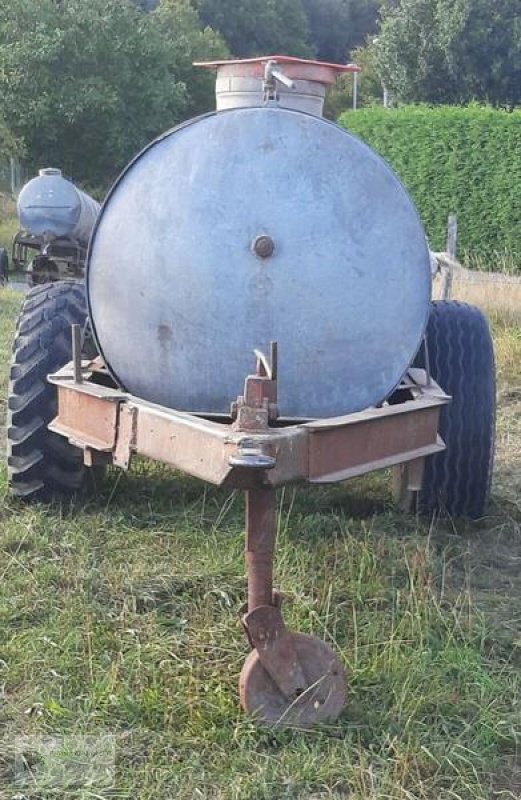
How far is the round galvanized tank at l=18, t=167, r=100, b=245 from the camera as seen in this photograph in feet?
39.4

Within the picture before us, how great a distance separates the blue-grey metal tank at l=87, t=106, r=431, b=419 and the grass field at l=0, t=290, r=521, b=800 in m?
0.67

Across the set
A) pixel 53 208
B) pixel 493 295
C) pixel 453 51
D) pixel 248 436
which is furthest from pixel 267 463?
pixel 453 51

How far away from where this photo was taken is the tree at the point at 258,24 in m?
47.8

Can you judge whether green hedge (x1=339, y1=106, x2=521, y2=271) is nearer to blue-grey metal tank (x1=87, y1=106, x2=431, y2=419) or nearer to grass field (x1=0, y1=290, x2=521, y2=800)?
grass field (x1=0, y1=290, x2=521, y2=800)

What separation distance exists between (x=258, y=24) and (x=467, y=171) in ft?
104

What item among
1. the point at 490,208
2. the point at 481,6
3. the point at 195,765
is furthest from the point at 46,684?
the point at 481,6

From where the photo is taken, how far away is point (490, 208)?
61.0ft

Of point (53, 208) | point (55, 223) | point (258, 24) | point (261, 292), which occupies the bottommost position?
point (261, 292)

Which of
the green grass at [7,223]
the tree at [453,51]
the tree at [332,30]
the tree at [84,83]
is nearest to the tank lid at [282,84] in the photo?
the green grass at [7,223]

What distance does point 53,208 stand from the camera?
1200 cm

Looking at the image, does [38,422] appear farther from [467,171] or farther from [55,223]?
[467,171]

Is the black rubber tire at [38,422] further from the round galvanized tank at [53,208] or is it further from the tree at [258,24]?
the tree at [258,24]

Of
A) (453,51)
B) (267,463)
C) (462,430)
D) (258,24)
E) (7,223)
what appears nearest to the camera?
(267,463)

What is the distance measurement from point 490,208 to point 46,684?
1665 centimetres
